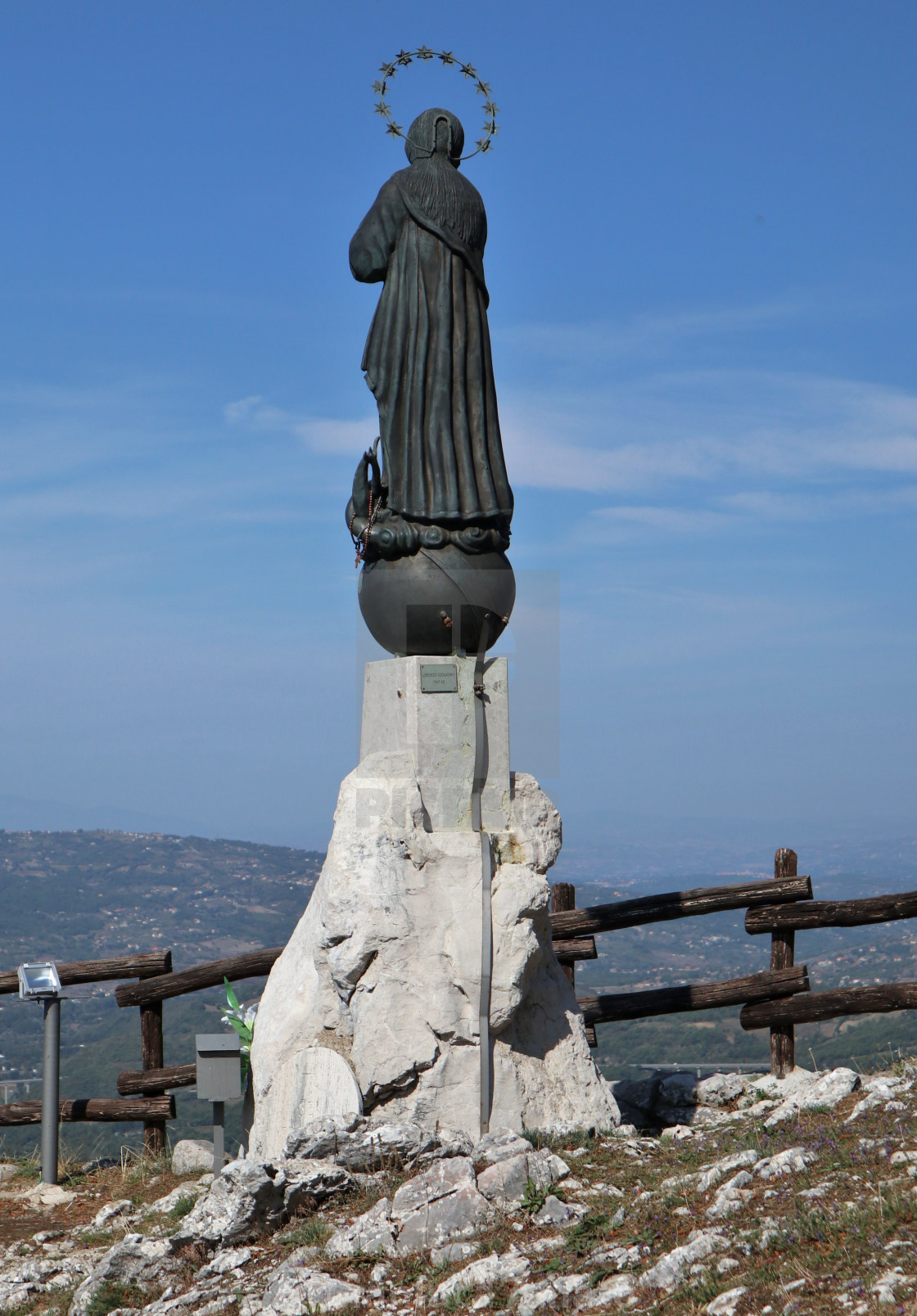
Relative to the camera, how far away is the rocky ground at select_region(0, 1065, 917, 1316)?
4.44 meters

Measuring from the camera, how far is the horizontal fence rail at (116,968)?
9.87 metres

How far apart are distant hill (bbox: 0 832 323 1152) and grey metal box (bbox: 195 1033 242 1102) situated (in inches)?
725

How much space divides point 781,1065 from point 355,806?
4296mm

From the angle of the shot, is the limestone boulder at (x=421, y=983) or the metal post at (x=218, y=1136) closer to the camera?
the limestone boulder at (x=421, y=983)

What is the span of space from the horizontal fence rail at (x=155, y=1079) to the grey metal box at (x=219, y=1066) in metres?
2.21

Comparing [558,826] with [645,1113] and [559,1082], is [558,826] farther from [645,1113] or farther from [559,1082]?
[645,1113]

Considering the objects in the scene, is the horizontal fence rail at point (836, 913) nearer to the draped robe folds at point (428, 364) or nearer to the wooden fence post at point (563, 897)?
the wooden fence post at point (563, 897)

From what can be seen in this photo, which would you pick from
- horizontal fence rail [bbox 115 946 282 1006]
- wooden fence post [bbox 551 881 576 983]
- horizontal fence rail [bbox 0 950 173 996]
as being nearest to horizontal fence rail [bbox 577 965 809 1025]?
wooden fence post [bbox 551 881 576 983]

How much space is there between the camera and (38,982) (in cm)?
901

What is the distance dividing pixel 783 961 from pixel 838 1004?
50 centimetres

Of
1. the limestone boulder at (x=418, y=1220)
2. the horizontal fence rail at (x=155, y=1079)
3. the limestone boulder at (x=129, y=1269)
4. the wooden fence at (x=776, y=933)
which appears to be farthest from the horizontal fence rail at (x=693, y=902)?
the limestone boulder at (x=129, y=1269)

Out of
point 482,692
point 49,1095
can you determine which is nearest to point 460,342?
point 482,692

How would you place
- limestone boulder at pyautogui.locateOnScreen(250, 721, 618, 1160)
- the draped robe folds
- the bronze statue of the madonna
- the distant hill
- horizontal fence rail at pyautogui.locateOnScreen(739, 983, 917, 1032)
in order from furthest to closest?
the distant hill, horizontal fence rail at pyautogui.locateOnScreen(739, 983, 917, 1032), the draped robe folds, the bronze statue of the madonna, limestone boulder at pyautogui.locateOnScreen(250, 721, 618, 1160)

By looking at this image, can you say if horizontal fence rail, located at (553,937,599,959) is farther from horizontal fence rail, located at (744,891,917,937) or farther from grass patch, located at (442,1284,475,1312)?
grass patch, located at (442,1284,475,1312)
